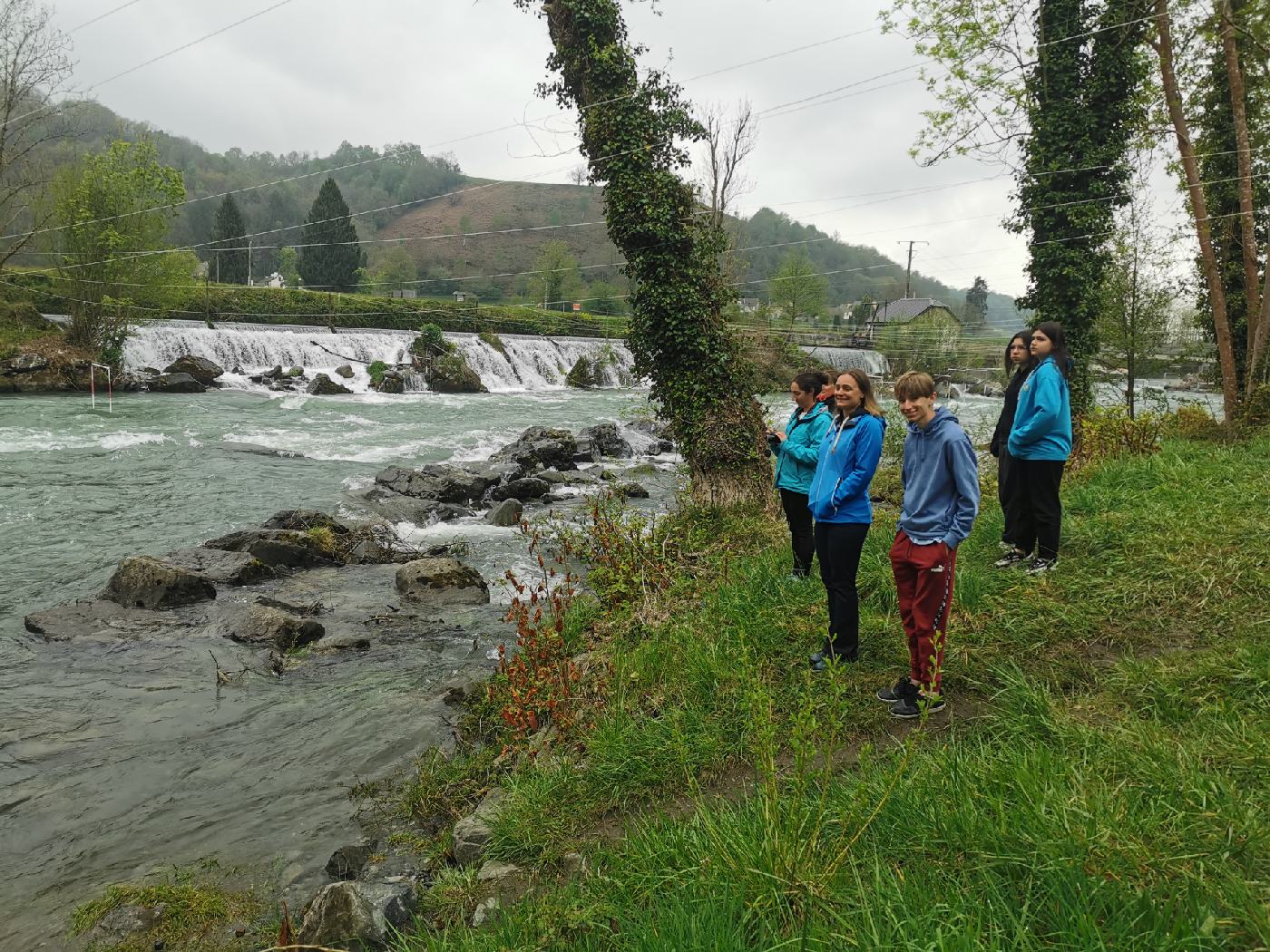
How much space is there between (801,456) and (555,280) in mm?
73718

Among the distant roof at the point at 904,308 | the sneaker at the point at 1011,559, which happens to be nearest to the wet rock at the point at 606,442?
the sneaker at the point at 1011,559

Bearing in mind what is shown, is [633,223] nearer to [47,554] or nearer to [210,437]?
[47,554]

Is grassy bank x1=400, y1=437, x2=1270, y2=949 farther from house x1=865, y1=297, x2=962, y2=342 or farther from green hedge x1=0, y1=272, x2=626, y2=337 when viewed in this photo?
house x1=865, y1=297, x2=962, y2=342

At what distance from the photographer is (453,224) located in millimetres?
155625

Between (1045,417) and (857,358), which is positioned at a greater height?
(857,358)

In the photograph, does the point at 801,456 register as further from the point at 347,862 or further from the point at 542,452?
the point at 542,452

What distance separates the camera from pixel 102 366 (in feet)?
86.3

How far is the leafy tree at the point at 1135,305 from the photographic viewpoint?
17.6m

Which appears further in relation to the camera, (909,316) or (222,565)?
(909,316)

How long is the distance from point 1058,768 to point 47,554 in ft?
38.6

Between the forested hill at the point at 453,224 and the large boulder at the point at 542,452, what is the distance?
6841 cm

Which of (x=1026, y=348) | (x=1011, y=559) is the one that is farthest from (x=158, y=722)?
(x=1026, y=348)

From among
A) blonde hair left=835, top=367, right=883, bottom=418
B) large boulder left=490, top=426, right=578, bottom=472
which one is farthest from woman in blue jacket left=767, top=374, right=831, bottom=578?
large boulder left=490, top=426, right=578, bottom=472

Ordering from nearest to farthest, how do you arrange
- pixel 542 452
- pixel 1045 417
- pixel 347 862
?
pixel 347 862
pixel 1045 417
pixel 542 452
